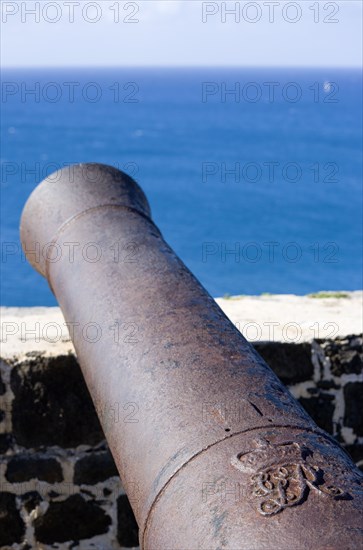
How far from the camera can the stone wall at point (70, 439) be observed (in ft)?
10.9

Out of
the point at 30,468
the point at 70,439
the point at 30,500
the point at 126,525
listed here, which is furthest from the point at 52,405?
the point at 126,525

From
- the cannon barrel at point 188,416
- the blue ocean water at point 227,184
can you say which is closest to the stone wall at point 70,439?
the cannon barrel at point 188,416

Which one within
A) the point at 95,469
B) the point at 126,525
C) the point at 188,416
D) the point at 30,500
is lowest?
the point at 126,525

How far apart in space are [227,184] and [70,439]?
118 ft

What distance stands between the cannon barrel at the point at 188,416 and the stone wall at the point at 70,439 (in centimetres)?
65

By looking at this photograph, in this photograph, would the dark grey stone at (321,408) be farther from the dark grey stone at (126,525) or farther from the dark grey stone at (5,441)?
the dark grey stone at (5,441)

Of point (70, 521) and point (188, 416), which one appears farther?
point (70, 521)

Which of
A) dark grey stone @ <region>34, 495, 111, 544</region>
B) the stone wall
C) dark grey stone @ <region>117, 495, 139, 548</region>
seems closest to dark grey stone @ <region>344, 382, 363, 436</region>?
the stone wall

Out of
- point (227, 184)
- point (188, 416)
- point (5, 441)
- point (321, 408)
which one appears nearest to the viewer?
point (188, 416)

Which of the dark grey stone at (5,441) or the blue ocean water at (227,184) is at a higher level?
the dark grey stone at (5,441)

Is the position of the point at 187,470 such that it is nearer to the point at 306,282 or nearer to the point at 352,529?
the point at 352,529

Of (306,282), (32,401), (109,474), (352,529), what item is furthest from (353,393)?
(306,282)

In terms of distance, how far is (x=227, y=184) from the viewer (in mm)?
38750

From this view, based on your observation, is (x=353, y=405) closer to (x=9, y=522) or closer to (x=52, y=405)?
(x=52, y=405)
